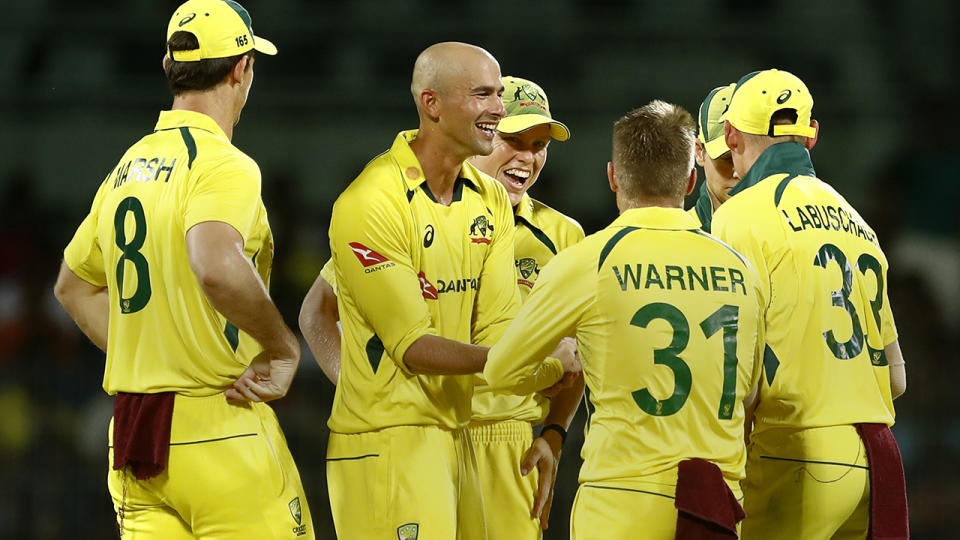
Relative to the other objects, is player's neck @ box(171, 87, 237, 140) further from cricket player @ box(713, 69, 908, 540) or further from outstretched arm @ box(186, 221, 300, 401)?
cricket player @ box(713, 69, 908, 540)

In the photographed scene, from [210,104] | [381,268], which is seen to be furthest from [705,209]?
[210,104]

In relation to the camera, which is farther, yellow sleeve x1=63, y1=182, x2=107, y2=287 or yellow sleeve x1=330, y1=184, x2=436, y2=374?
yellow sleeve x1=63, y1=182, x2=107, y2=287

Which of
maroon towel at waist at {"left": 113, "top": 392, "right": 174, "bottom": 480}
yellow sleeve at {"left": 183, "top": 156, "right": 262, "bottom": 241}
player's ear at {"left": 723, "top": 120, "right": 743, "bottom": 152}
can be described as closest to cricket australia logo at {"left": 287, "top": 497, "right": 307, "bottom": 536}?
maroon towel at waist at {"left": 113, "top": 392, "right": 174, "bottom": 480}

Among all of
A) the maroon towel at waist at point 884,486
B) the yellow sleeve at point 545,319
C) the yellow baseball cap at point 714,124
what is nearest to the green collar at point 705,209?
the yellow baseball cap at point 714,124

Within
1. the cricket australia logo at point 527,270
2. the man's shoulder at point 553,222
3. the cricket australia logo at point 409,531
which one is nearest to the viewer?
the cricket australia logo at point 409,531

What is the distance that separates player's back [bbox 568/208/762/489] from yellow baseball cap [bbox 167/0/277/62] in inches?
49.9

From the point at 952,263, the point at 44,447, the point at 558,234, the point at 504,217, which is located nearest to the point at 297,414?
the point at 44,447

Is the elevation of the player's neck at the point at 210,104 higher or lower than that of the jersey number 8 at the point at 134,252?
higher

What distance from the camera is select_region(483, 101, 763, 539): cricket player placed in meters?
3.30

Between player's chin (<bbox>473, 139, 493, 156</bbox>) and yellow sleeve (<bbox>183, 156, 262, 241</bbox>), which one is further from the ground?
player's chin (<bbox>473, 139, 493, 156</bbox>)

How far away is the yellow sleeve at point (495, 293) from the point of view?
13.1ft

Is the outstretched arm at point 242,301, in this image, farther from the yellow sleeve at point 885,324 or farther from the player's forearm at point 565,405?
the yellow sleeve at point 885,324

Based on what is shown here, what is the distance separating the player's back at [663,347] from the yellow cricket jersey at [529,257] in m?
1.06

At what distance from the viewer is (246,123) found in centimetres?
966
